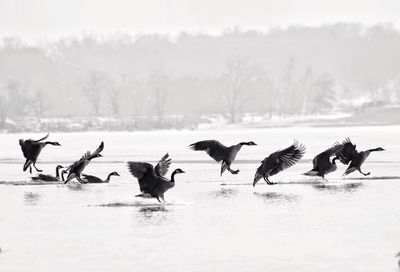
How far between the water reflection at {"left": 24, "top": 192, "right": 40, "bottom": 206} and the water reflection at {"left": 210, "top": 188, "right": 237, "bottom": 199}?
12.7 ft

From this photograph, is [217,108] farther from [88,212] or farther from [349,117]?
[88,212]

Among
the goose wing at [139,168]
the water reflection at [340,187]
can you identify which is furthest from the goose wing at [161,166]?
the water reflection at [340,187]

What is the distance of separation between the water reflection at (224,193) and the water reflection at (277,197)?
0.59 m

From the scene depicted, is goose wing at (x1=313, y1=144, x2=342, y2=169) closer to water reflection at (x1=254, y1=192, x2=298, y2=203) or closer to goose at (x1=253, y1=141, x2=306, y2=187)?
goose at (x1=253, y1=141, x2=306, y2=187)

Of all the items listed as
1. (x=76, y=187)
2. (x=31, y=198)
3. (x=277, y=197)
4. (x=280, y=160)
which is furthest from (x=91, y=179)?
Result: (x=277, y=197)

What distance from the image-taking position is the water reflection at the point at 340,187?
23062mm

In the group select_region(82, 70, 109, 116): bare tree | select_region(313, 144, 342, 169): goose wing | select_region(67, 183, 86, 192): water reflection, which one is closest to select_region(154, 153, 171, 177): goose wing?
select_region(67, 183, 86, 192): water reflection

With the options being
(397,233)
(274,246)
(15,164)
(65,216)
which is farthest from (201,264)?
(15,164)

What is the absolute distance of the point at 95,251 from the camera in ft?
48.5

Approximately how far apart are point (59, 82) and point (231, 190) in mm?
176502

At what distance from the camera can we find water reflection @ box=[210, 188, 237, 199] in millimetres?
22297

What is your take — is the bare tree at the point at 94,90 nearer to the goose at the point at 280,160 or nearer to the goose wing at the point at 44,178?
the goose wing at the point at 44,178

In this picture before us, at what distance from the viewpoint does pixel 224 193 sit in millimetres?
23047

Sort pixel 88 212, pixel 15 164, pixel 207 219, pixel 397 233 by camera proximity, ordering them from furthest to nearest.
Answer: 1. pixel 15 164
2. pixel 88 212
3. pixel 207 219
4. pixel 397 233
